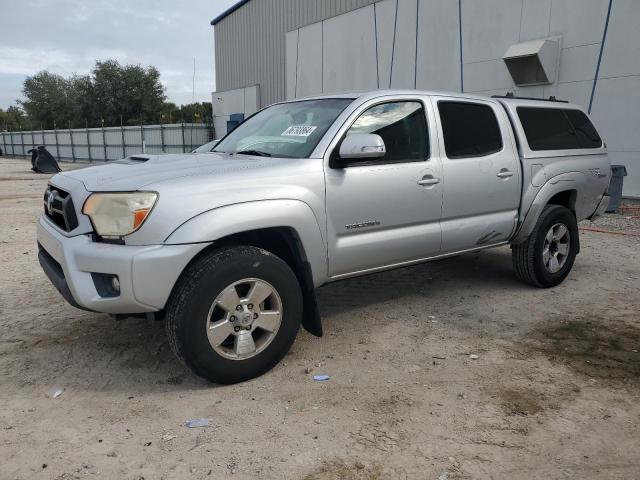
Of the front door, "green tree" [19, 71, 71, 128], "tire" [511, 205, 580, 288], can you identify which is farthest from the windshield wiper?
"green tree" [19, 71, 71, 128]

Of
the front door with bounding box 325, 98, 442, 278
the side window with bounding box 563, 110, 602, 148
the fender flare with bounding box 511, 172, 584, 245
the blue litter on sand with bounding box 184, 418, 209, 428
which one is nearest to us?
the blue litter on sand with bounding box 184, 418, 209, 428

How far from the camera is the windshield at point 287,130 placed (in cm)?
364

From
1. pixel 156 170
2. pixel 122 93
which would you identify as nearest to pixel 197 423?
pixel 156 170

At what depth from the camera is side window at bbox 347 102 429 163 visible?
3.77 m

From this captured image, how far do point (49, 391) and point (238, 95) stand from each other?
23.5 meters

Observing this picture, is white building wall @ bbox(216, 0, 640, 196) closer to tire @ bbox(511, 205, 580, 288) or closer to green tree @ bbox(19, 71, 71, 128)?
tire @ bbox(511, 205, 580, 288)

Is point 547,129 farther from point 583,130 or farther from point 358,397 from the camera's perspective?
point 358,397

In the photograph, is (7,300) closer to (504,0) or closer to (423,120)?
(423,120)

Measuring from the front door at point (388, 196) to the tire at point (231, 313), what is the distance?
50 cm

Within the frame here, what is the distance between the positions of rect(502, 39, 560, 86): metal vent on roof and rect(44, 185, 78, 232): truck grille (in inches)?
408

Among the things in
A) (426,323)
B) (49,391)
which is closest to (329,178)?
(426,323)

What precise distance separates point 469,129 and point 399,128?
2.57ft

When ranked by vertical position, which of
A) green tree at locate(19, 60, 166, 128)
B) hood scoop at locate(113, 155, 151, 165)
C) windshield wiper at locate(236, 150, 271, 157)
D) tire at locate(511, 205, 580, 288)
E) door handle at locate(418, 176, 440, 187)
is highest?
green tree at locate(19, 60, 166, 128)

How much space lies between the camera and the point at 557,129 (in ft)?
16.7
